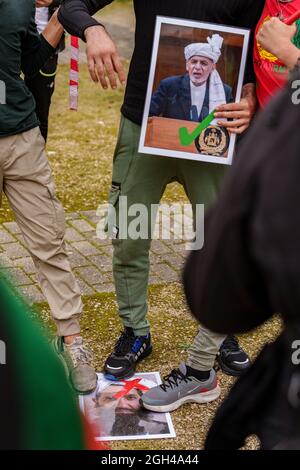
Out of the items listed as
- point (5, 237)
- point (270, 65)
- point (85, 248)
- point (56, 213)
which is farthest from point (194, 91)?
point (5, 237)

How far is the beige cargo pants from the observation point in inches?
132

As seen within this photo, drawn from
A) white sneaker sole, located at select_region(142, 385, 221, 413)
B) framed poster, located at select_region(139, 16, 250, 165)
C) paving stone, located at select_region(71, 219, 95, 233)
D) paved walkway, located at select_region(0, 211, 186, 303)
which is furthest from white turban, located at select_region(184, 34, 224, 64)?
paving stone, located at select_region(71, 219, 95, 233)

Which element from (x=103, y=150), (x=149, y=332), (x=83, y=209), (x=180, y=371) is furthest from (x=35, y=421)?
(x=103, y=150)

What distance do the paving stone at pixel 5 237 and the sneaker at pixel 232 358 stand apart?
6.01ft

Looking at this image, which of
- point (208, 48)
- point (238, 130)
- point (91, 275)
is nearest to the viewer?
point (208, 48)

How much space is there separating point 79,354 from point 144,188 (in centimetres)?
83

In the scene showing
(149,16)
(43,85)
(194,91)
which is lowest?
(43,85)

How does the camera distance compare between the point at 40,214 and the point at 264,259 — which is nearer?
the point at 264,259

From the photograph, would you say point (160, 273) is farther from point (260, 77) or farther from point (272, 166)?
point (272, 166)

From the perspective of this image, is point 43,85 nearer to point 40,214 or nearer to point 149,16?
point 40,214

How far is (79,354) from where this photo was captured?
11.7 ft

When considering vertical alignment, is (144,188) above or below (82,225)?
above

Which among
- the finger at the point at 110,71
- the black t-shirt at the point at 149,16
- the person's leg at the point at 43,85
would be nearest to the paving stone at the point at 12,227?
the person's leg at the point at 43,85
